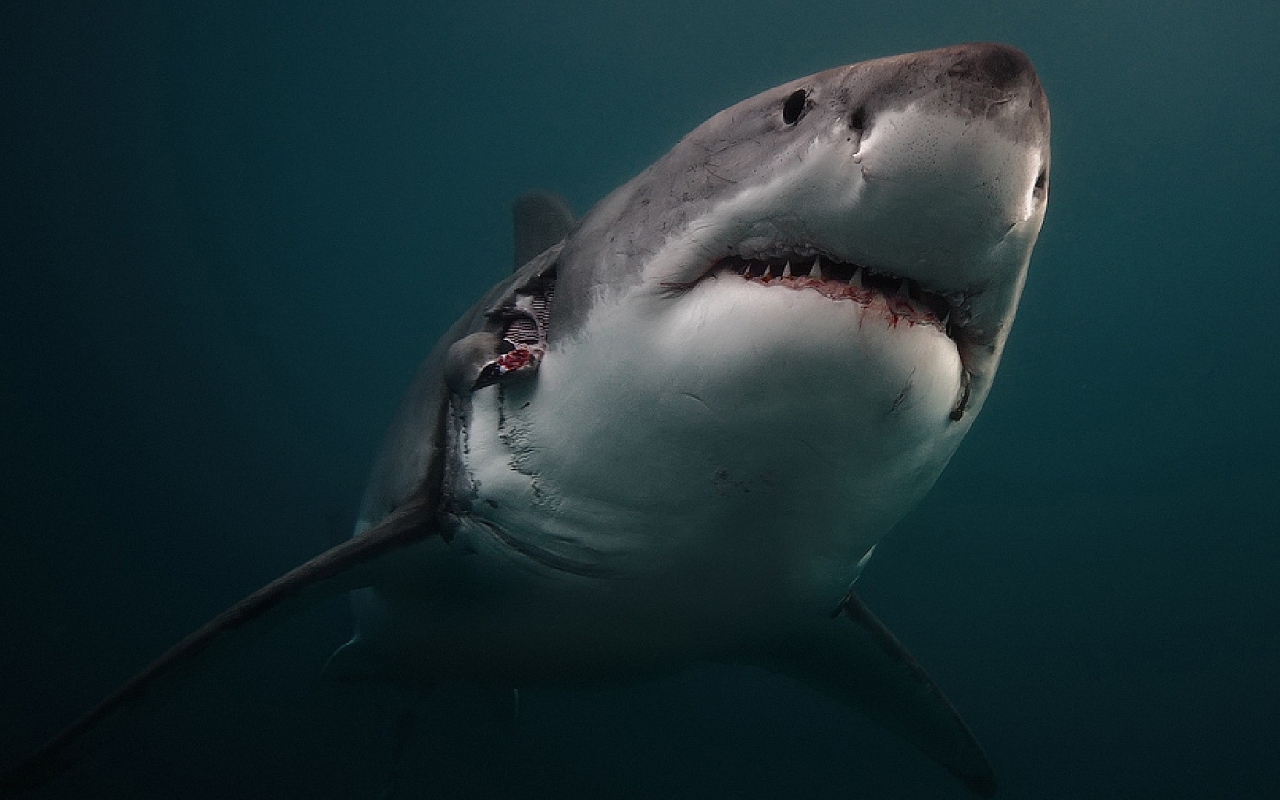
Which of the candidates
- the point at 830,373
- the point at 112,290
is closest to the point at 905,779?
the point at 830,373

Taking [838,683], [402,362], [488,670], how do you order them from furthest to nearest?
[402,362] → [838,683] → [488,670]

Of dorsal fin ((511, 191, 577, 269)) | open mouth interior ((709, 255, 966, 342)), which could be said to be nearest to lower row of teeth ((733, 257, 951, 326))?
open mouth interior ((709, 255, 966, 342))

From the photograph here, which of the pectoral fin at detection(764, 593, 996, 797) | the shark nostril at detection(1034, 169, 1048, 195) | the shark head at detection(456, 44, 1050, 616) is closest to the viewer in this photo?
the shark head at detection(456, 44, 1050, 616)

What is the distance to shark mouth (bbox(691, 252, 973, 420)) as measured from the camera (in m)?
1.33

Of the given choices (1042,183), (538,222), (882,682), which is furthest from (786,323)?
(538,222)

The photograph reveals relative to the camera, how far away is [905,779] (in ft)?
45.6

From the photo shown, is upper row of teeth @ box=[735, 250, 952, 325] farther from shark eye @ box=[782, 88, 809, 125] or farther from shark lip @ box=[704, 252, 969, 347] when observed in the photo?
shark eye @ box=[782, 88, 809, 125]

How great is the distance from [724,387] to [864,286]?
39 centimetres

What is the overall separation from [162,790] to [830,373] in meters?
11.0

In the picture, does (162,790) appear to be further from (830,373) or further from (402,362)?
(402,362)

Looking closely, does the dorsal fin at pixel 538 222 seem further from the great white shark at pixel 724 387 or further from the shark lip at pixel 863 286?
the shark lip at pixel 863 286

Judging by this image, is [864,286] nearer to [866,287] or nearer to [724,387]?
[866,287]

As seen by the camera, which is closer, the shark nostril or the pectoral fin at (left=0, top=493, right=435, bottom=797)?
the shark nostril

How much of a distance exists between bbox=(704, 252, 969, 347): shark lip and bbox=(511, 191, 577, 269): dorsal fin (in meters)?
4.05
